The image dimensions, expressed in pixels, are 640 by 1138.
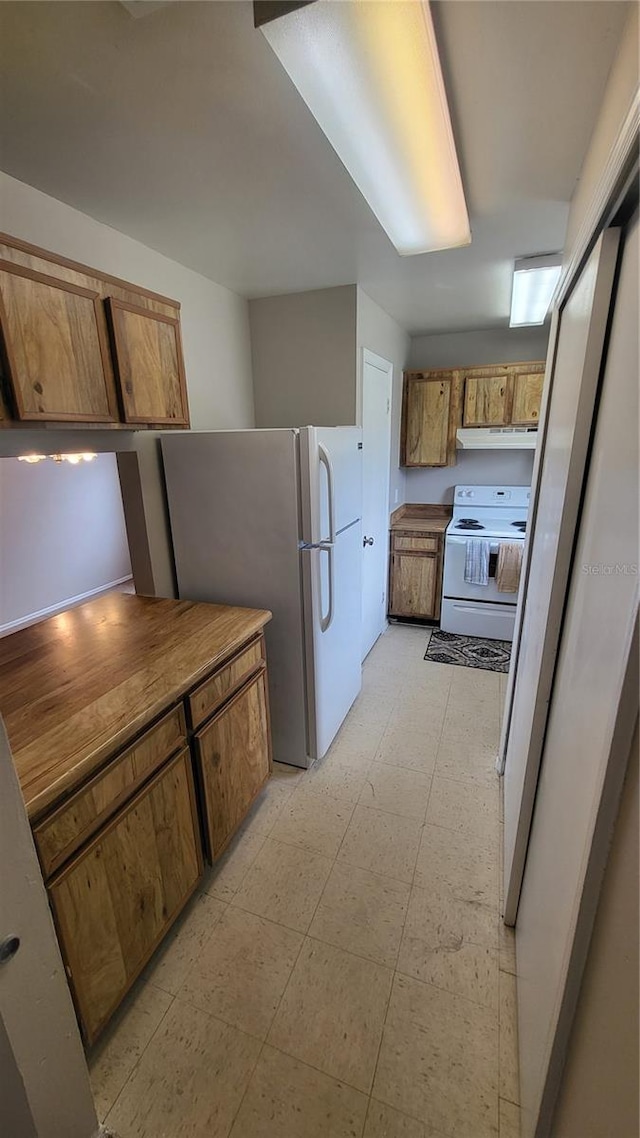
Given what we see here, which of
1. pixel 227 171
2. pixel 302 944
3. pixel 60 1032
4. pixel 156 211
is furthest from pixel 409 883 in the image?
pixel 156 211

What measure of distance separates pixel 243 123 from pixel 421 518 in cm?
341

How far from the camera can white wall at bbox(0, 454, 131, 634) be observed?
398 cm

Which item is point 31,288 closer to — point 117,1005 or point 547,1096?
point 117,1005

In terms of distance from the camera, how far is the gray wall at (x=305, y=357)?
2.61m

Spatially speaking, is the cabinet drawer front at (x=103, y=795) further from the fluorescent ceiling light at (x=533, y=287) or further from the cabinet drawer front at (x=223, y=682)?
the fluorescent ceiling light at (x=533, y=287)

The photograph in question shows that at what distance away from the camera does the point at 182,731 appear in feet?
4.73

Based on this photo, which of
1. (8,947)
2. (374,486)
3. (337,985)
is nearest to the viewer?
(8,947)

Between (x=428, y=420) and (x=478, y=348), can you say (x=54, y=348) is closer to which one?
(x=428, y=420)

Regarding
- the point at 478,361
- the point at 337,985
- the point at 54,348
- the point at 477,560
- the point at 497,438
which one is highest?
the point at 478,361

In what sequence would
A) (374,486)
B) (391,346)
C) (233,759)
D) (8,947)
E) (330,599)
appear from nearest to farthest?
(8,947)
(233,759)
(330,599)
(374,486)
(391,346)

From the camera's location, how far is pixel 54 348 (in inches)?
49.9

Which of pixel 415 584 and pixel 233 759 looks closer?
pixel 233 759

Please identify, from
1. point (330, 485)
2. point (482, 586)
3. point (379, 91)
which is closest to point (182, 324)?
point (330, 485)

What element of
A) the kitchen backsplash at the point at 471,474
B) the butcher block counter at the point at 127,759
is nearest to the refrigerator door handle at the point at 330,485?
the butcher block counter at the point at 127,759
